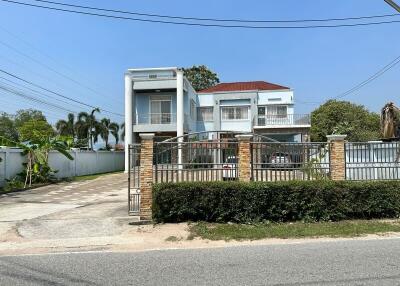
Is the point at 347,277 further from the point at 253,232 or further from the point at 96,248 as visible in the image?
the point at 96,248

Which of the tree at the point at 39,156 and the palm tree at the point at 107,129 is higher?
the palm tree at the point at 107,129

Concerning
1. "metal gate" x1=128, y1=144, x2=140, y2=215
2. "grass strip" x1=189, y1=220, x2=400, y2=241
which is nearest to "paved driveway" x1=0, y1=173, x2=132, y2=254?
"metal gate" x1=128, y1=144, x2=140, y2=215

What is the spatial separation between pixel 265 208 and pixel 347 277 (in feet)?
18.0

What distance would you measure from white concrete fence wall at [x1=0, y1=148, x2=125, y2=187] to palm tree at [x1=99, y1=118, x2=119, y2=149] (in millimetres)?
14203

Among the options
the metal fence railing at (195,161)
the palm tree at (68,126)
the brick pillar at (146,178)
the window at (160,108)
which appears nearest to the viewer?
the brick pillar at (146,178)

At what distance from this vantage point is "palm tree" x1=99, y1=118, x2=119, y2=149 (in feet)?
195

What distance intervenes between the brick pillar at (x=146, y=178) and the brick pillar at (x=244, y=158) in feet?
8.58

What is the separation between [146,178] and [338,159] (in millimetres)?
5731

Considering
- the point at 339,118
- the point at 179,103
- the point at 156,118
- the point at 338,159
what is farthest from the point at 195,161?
the point at 339,118

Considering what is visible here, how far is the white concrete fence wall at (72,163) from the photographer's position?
2386 cm

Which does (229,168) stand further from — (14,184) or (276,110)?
(276,110)

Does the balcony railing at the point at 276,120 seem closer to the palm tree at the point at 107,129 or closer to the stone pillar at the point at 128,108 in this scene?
the stone pillar at the point at 128,108

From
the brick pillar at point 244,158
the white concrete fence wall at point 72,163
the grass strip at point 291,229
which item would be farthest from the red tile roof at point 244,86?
the grass strip at point 291,229

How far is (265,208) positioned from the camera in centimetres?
1170
